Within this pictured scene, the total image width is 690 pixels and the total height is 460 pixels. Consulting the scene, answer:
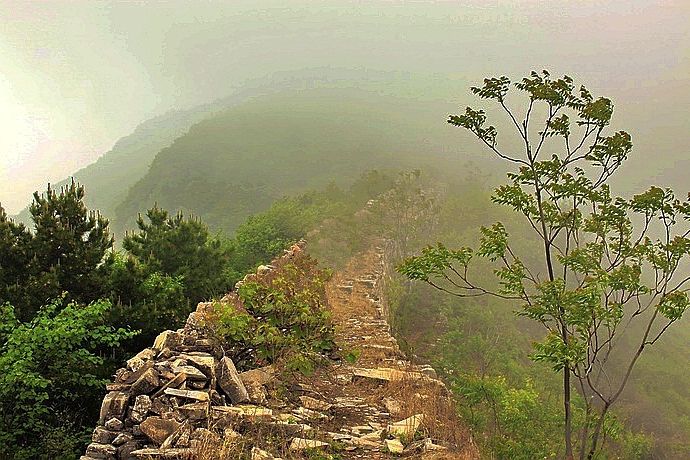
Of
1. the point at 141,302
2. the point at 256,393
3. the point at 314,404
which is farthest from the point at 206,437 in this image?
the point at 141,302

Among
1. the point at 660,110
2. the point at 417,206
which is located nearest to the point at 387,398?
the point at 417,206

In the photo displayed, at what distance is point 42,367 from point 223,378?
4961 mm

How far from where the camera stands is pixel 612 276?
678 centimetres

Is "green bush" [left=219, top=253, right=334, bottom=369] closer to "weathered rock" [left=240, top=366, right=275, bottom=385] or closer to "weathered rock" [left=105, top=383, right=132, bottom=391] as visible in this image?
"weathered rock" [left=240, top=366, right=275, bottom=385]

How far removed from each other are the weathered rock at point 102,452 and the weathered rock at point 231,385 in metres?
1.40

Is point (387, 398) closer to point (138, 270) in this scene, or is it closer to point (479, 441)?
point (479, 441)

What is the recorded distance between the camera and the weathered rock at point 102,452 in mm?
5580

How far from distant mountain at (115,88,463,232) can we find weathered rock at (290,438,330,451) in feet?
118

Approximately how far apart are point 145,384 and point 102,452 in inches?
31.4

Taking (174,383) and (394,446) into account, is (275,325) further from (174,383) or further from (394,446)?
(394,446)

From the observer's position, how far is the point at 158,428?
221 inches

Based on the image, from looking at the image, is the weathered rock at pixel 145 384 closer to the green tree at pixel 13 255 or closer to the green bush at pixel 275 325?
the green bush at pixel 275 325

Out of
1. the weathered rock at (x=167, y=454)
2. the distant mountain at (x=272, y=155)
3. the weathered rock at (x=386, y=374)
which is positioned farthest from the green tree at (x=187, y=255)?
the distant mountain at (x=272, y=155)

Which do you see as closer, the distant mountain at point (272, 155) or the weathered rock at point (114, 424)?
the weathered rock at point (114, 424)
